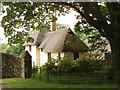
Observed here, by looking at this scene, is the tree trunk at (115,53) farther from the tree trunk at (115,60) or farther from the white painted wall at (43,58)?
the white painted wall at (43,58)

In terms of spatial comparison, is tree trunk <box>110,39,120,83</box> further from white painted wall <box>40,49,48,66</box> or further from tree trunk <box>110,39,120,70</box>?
white painted wall <box>40,49,48,66</box>

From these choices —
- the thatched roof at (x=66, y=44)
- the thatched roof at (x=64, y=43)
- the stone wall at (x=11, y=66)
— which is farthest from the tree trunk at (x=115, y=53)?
the thatched roof at (x=66, y=44)

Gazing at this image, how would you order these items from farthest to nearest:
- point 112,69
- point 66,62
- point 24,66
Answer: point 24,66 → point 66,62 → point 112,69

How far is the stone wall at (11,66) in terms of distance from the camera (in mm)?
17011

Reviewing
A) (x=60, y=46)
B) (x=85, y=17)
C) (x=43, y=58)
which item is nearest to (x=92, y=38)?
(x=85, y=17)

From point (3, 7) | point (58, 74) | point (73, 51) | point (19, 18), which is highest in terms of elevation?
point (3, 7)

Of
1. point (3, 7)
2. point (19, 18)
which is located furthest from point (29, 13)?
point (3, 7)

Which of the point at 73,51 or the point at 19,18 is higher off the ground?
the point at 19,18

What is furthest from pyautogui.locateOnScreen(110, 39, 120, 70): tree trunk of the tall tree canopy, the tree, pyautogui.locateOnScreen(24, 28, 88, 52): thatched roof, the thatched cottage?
pyautogui.locateOnScreen(24, 28, 88, 52): thatched roof

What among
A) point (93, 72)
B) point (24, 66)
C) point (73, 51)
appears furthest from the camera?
point (73, 51)

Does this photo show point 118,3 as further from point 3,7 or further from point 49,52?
point 49,52

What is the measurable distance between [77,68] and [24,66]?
4824 millimetres

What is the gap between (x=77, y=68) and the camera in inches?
555

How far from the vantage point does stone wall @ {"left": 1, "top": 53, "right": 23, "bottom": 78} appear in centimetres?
1701
